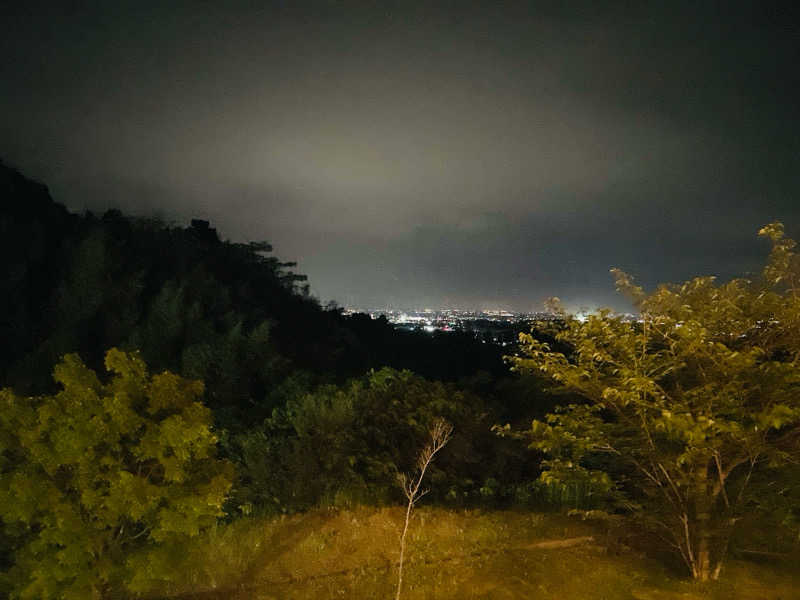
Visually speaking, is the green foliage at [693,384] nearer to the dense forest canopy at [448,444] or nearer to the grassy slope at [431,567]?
the dense forest canopy at [448,444]

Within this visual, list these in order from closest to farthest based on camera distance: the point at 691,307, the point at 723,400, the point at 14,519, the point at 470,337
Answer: the point at 14,519 < the point at 723,400 < the point at 691,307 < the point at 470,337

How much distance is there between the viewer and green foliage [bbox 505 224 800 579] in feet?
14.5

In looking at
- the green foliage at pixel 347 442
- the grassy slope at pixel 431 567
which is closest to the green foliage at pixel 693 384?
the grassy slope at pixel 431 567

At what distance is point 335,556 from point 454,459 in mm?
3378

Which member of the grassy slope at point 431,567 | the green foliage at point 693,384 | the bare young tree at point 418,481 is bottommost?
the grassy slope at point 431,567

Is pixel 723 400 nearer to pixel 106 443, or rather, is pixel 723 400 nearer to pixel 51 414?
pixel 106 443

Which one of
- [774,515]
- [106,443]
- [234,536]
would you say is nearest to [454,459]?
[234,536]

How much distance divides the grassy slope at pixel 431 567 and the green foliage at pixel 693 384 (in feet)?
1.97

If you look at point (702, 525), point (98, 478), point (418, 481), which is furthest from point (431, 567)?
point (98, 478)

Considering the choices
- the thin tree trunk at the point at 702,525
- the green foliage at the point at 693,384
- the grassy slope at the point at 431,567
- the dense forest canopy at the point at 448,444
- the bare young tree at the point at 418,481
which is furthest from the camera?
the grassy slope at the point at 431,567

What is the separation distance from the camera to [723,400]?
4492 millimetres

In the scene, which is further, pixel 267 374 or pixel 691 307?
pixel 267 374

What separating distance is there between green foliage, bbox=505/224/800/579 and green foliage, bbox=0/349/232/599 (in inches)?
118

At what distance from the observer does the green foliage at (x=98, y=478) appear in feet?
→ 12.7
